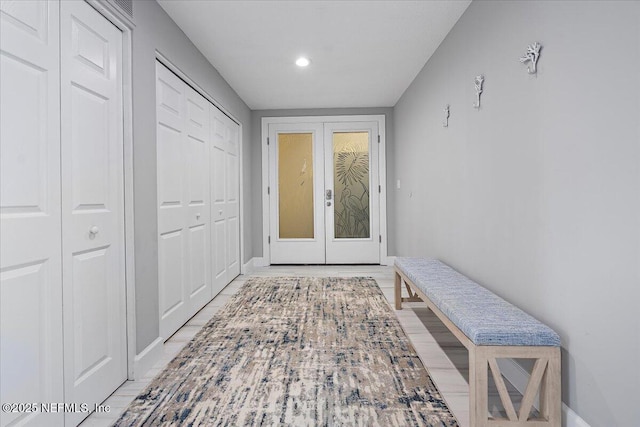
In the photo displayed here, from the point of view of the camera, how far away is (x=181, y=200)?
2.83 meters

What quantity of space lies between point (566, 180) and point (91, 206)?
82.2 inches

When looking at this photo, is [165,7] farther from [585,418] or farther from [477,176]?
[585,418]

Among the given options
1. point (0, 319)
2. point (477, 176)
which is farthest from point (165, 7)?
point (477, 176)

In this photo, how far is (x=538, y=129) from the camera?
165 centimetres

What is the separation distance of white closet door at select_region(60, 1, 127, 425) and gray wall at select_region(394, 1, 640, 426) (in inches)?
81.1

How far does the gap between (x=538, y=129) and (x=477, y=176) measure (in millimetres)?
717

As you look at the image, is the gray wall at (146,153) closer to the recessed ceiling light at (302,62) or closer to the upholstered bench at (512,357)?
the recessed ceiling light at (302,62)

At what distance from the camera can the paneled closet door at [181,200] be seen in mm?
2518

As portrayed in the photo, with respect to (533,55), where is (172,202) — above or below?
below

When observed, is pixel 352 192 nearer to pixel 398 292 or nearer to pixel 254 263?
pixel 254 263

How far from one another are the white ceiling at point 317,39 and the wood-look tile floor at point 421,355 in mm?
2293

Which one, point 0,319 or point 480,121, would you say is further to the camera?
point 480,121

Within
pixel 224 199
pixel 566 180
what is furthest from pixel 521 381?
pixel 224 199

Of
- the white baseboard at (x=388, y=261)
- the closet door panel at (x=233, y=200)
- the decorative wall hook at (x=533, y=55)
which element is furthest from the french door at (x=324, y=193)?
the decorative wall hook at (x=533, y=55)
